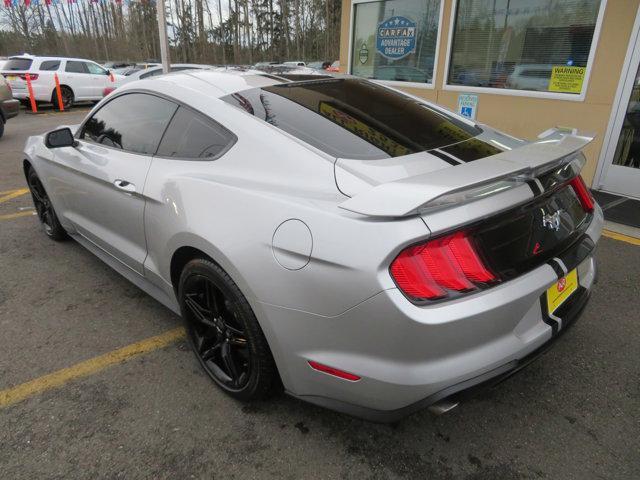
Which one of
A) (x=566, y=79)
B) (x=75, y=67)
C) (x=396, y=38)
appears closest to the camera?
(x=566, y=79)

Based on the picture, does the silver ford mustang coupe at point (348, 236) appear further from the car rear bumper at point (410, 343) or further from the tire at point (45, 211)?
the tire at point (45, 211)

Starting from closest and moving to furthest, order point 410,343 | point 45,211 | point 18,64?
point 410,343, point 45,211, point 18,64

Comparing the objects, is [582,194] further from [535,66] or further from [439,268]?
[535,66]

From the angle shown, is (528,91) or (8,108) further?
(8,108)

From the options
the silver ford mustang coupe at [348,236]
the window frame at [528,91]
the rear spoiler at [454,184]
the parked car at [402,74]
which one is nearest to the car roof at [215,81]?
the silver ford mustang coupe at [348,236]

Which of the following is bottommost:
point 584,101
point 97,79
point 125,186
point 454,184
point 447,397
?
point 97,79

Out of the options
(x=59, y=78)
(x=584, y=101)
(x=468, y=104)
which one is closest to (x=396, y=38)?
(x=468, y=104)

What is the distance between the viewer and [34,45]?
45.0 m

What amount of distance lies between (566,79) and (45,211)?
5.74 metres

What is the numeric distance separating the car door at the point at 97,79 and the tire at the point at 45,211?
12798mm

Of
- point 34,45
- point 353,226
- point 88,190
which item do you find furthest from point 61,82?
point 34,45

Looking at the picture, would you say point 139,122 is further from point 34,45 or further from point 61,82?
point 34,45

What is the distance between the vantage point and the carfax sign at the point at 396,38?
A: 279 inches

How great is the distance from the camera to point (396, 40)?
7.29 metres
